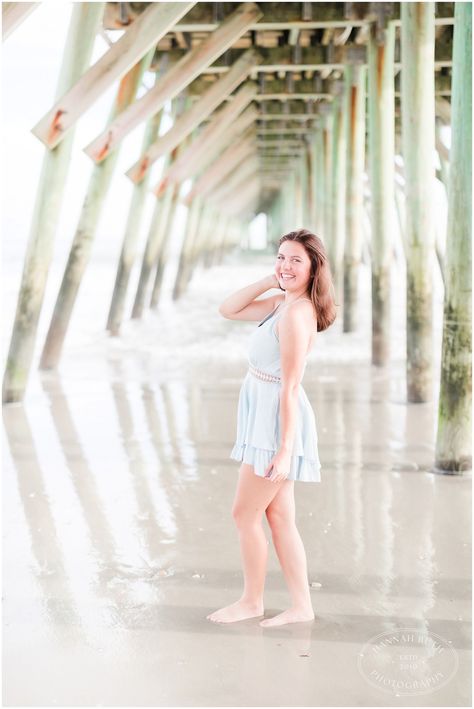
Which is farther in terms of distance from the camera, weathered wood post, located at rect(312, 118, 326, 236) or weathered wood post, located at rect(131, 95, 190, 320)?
weathered wood post, located at rect(312, 118, 326, 236)

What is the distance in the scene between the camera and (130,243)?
11680 millimetres

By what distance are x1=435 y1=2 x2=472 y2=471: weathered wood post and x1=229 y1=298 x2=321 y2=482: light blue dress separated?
74.5 inches

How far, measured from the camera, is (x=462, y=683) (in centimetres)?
230

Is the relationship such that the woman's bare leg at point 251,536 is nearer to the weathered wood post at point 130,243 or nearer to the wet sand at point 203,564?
the wet sand at point 203,564

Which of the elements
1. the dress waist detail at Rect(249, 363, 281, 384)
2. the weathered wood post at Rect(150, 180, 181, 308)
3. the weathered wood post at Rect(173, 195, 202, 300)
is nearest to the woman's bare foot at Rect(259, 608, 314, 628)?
the dress waist detail at Rect(249, 363, 281, 384)

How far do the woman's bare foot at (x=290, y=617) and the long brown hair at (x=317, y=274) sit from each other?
0.94m

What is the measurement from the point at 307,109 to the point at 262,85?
2.90 m

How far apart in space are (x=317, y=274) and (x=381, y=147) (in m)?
5.95

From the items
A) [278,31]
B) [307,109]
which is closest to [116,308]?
[278,31]

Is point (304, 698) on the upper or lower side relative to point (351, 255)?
lower

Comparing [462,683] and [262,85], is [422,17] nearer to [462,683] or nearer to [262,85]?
[462,683]

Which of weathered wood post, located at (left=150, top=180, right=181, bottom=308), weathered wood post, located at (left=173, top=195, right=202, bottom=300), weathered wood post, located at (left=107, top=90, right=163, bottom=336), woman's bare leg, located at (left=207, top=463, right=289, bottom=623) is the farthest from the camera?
weathered wood post, located at (left=173, top=195, right=202, bottom=300)

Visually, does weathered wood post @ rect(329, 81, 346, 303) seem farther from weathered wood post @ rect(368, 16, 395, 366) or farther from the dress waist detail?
the dress waist detail

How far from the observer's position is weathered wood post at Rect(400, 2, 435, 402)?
19.9 feet
